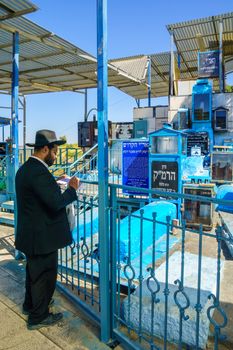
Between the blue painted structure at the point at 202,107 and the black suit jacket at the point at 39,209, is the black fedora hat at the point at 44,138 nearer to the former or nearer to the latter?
the black suit jacket at the point at 39,209

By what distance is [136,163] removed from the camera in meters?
7.26

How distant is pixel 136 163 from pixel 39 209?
478 cm

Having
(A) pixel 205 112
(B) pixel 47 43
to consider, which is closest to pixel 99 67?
(B) pixel 47 43

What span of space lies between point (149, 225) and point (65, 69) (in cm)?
556

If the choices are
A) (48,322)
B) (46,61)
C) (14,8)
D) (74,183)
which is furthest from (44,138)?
(46,61)

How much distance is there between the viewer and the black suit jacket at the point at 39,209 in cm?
257

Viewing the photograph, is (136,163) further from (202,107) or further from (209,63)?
(209,63)

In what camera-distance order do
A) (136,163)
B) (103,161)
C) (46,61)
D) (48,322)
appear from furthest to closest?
1. (46,61)
2. (136,163)
3. (48,322)
4. (103,161)

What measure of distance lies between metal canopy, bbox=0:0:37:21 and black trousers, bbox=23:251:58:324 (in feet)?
12.1

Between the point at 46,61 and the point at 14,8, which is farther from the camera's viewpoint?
the point at 46,61

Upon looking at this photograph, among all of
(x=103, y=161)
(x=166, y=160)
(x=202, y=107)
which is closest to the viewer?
(x=103, y=161)

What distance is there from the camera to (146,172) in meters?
7.13

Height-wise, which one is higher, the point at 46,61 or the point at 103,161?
the point at 46,61

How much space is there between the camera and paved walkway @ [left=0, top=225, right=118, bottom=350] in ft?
8.59
